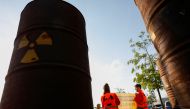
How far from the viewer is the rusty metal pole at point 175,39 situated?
6.97 feet

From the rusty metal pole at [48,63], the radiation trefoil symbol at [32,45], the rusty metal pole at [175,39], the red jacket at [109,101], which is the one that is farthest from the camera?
the red jacket at [109,101]

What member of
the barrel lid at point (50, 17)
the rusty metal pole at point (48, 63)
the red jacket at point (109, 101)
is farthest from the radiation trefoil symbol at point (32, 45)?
the red jacket at point (109, 101)

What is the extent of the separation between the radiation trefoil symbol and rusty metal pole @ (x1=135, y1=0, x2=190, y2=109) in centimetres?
167

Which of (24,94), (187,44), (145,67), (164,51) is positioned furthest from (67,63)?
(145,67)

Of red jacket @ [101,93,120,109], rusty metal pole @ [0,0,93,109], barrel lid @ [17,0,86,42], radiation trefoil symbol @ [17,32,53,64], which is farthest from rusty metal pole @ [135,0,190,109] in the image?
red jacket @ [101,93,120,109]

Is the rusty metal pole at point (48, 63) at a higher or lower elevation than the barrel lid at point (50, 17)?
lower

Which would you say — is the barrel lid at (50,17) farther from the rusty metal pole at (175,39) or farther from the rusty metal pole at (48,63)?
the rusty metal pole at (175,39)

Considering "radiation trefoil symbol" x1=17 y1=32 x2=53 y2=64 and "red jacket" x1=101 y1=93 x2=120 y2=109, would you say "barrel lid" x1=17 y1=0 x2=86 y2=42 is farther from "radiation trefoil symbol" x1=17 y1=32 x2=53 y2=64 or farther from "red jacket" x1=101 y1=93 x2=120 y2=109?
"red jacket" x1=101 y1=93 x2=120 y2=109

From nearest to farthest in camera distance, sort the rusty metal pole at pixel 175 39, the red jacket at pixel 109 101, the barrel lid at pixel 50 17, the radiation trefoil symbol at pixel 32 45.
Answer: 1. the rusty metal pole at pixel 175 39
2. the radiation trefoil symbol at pixel 32 45
3. the barrel lid at pixel 50 17
4. the red jacket at pixel 109 101

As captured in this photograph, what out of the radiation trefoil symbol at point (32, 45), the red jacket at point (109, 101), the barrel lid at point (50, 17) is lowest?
the red jacket at point (109, 101)

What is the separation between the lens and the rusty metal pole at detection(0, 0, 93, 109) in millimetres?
2535

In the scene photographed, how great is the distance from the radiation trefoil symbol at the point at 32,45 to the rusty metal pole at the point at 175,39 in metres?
1.67

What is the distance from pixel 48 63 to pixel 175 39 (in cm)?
179

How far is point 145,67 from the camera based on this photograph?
813 inches
